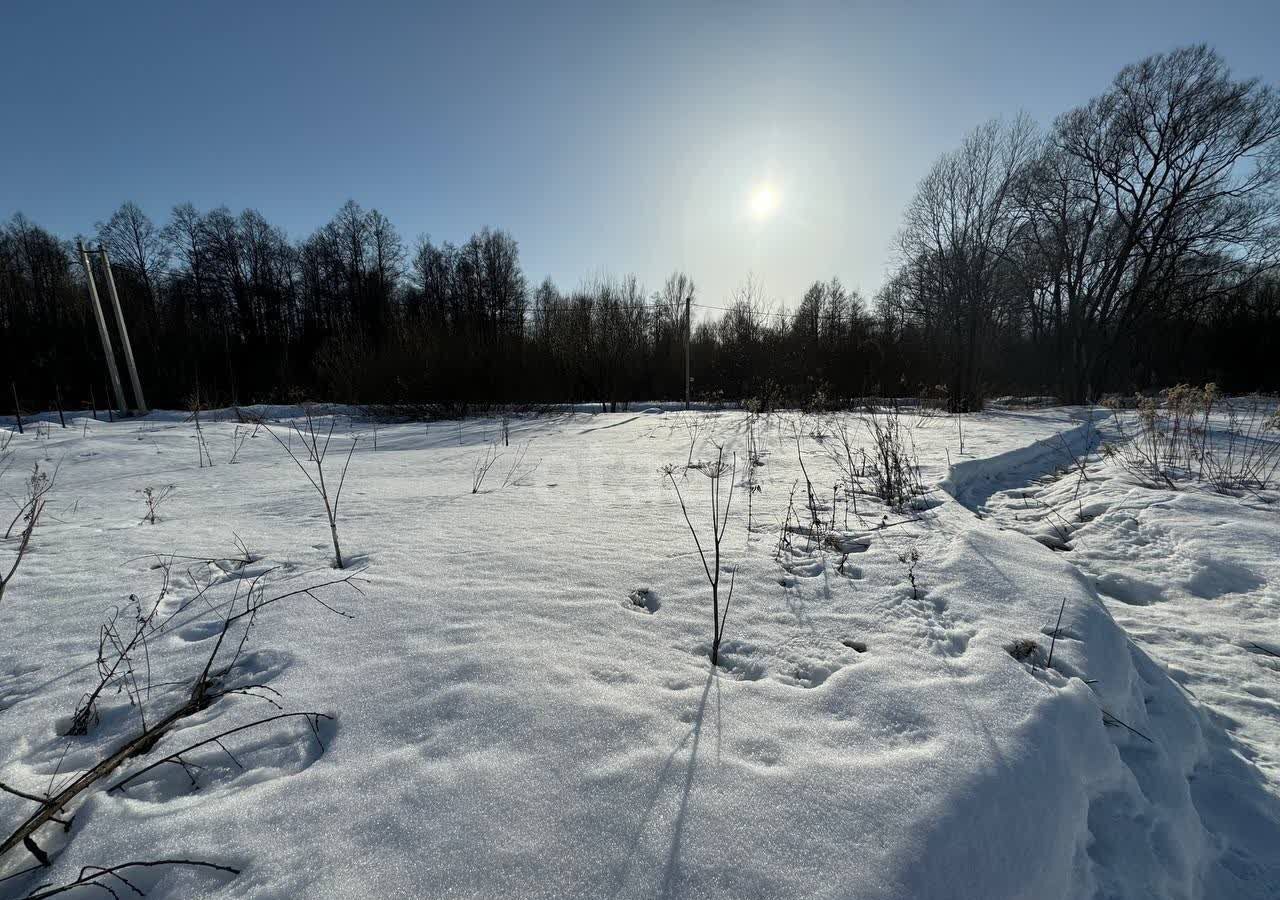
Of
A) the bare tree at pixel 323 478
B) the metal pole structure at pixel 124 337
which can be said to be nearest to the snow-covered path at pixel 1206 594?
the bare tree at pixel 323 478

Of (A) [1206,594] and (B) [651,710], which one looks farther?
(A) [1206,594]

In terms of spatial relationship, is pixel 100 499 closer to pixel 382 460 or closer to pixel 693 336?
pixel 382 460

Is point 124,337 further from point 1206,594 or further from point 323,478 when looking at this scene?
point 1206,594

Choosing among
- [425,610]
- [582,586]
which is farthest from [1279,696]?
[425,610]

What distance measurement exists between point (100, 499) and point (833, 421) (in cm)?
951

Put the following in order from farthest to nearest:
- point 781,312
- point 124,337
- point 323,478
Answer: point 781,312
point 124,337
point 323,478

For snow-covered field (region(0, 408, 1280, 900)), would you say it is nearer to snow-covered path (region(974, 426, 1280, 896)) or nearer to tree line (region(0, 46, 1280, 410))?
snow-covered path (region(974, 426, 1280, 896))

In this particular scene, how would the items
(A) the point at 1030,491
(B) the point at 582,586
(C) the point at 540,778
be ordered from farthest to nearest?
(A) the point at 1030,491
(B) the point at 582,586
(C) the point at 540,778

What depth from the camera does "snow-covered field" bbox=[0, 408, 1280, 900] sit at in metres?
1.00

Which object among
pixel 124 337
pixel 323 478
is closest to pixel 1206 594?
pixel 323 478

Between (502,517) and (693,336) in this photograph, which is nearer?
(502,517)

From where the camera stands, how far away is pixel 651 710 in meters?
1.43

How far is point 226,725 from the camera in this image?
4.32 feet

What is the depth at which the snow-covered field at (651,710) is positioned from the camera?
39.4 inches
